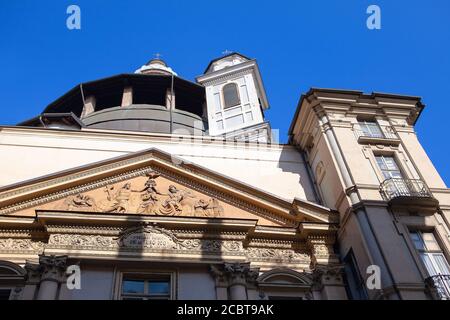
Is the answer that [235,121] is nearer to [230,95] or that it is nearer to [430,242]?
[230,95]

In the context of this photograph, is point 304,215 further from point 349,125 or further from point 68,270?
point 68,270

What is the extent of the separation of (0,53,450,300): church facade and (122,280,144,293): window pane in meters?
0.03

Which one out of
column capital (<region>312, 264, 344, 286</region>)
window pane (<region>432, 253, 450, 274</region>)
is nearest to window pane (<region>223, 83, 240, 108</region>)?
column capital (<region>312, 264, 344, 286</region>)

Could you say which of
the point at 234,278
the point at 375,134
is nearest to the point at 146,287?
the point at 234,278

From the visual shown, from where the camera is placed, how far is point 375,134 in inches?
672

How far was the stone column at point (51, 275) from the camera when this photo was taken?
40.5 ft

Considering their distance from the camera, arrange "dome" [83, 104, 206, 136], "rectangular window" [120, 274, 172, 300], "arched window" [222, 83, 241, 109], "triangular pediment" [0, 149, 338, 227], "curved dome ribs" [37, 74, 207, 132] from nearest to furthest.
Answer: "rectangular window" [120, 274, 172, 300]
"triangular pediment" [0, 149, 338, 227]
"dome" [83, 104, 206, 136]
"arched window" [222, 83, 241, 109]
"curved dome ribs" [37, 74, 207, 132]

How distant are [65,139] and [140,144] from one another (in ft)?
9.42

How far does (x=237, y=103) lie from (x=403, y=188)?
1271cm

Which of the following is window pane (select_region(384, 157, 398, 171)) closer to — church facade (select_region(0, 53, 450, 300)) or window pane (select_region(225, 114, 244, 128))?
church facade (select_region(0, 53, 450, 300))

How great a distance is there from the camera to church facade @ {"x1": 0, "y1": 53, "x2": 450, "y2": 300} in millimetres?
12914

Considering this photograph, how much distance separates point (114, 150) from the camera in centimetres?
1838

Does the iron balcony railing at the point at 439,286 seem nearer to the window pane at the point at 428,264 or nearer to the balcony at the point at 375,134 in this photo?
the window pane at the point at 428,264
